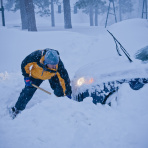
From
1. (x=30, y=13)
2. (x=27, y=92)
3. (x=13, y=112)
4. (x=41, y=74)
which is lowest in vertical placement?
(x=13, y=112)

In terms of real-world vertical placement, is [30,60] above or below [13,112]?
above

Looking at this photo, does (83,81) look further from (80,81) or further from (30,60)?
(30,60)

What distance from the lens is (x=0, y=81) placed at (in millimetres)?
4641

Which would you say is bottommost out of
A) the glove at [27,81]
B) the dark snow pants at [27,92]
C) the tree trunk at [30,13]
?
the dark snow pants at [27,92]

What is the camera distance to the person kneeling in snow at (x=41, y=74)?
2941 mm

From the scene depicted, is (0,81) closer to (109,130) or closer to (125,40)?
(109,130)

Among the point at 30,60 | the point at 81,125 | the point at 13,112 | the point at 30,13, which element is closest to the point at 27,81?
the point at 30,60

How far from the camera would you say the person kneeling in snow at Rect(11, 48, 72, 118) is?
294 centimetres

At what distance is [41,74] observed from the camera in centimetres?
308

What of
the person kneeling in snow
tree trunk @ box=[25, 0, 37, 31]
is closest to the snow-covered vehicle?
the person kneeling in snow

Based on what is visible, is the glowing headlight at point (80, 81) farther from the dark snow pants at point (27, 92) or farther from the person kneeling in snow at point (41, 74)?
the dark snow pants at point (27, 92)

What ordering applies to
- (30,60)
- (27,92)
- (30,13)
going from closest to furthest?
1. (30,60)
2. (27,92)
3. (30,13)

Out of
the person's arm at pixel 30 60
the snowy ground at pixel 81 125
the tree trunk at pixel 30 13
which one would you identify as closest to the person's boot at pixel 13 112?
the snowy ground at pixel 81 125

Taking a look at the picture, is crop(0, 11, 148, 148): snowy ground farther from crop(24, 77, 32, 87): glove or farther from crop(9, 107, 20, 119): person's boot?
crop(24, 77, 32, 87): glove
